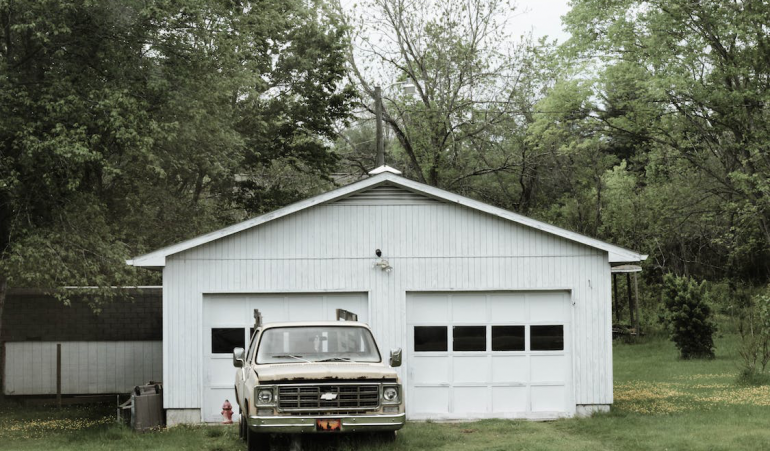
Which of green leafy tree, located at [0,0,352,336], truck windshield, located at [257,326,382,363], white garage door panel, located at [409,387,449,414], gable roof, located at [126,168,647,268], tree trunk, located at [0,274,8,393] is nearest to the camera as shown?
truck windshield, located at [257,326,382,363]

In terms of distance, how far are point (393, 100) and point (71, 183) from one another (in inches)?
775

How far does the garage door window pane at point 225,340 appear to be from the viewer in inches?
651

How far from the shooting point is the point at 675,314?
26.6m

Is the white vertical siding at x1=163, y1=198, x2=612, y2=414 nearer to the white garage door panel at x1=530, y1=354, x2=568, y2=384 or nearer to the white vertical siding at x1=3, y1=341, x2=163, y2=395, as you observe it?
the white garage door panel at x1=530, y1=354, x2=568, y2=384

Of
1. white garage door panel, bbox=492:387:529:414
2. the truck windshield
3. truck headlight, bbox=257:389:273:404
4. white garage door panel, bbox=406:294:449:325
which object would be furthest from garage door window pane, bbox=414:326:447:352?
truck headlight, bbox=257:389:273:404

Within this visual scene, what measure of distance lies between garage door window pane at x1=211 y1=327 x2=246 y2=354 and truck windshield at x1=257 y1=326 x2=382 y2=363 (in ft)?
13.4

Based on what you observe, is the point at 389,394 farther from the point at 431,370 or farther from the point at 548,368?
the point at 548,368

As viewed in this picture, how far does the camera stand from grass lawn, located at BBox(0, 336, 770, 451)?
1320cm

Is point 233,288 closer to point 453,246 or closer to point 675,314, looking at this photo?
point 453,246

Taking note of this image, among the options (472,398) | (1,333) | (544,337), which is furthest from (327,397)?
(1,333)

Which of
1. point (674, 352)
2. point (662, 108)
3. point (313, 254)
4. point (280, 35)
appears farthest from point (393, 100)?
point (313, 254)

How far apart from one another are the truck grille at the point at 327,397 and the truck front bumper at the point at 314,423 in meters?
0.12

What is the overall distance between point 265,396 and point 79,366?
419 inches

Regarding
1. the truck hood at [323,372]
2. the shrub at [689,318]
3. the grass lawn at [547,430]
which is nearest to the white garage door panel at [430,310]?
the grass lawn at [547,430]
